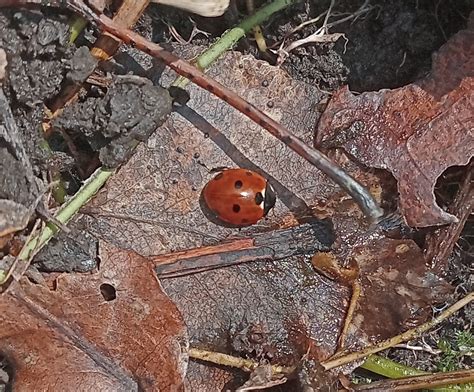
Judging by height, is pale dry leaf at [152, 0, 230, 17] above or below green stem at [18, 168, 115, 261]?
above

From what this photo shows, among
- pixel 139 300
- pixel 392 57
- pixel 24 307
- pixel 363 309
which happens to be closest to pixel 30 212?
pixel 24 307

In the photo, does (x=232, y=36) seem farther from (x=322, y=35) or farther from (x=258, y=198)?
(x=258, y=198)

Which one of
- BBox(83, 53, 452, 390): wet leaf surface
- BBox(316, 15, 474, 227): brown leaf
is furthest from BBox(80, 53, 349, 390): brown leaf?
BBox(316, 15, 474, 227): brown leaf

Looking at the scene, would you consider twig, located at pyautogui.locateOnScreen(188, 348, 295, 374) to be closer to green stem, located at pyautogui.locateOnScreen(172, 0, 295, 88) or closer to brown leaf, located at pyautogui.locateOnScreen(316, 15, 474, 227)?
brown leaf, located at pyautogui.locateOnScreen(316, 15, 474, 227)

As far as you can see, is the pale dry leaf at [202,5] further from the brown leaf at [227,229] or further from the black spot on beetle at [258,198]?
the black spot on beetle at [258,198]

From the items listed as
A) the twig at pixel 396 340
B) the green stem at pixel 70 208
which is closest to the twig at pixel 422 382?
the twig at pixel 396 340

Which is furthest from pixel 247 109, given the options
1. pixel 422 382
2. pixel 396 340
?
pixel 422 382
